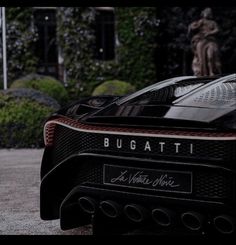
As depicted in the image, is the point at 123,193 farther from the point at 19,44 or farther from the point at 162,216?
the point at 19,44

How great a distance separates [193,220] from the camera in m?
2.86

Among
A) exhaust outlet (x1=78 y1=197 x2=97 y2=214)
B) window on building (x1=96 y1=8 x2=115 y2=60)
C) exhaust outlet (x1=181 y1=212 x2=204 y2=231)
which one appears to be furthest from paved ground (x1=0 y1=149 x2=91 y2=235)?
window on building (x1=96 y1=8 x2=115 y2=60)

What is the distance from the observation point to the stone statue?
13.0 m

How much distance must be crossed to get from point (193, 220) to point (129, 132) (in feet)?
1.84

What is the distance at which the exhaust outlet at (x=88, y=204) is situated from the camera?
3.16m

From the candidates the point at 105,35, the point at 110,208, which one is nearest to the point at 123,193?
the point at 110,208

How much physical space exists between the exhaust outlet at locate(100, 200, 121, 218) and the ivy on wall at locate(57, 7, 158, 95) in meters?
13.7

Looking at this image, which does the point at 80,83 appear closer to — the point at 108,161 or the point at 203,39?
the point at 203,39

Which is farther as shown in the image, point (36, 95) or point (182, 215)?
point (36, 95)

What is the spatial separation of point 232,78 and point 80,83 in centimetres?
1345

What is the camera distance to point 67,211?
133 inches

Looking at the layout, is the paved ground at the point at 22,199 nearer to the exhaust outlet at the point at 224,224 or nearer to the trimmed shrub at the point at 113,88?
the exhaust outlet at the point at 224,224

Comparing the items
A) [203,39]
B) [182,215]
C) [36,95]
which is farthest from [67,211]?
[203,39]

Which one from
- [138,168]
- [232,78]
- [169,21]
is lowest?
[138,168]
